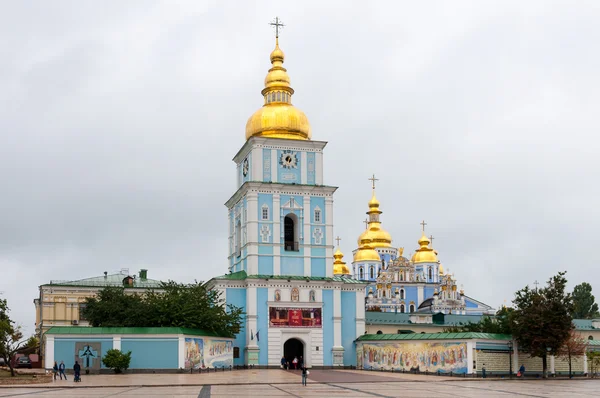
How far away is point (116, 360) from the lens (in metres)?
45.1

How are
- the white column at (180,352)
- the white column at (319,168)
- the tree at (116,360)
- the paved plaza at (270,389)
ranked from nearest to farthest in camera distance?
the paved plaza at (270,389) < the tree at (116,360) < the white column at (180,352) < the white column at (319,168)

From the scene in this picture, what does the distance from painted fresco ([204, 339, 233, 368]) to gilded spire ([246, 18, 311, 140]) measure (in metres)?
15.6

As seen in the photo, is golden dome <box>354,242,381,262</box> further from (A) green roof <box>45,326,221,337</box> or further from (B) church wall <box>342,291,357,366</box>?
(A) green roof <box>45,326,221,337</box>

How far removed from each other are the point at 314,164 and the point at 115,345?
2043 centimetres

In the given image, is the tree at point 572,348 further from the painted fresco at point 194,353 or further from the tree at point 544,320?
the painted fresco at point 194,353

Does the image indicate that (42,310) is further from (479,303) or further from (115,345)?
(479,303)

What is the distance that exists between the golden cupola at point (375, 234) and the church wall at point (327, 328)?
2068 inches

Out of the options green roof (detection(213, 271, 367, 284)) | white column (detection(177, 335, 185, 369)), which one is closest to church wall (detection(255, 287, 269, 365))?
green roof (detection(213, 271, 367, 284))

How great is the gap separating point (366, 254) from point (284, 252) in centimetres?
5248

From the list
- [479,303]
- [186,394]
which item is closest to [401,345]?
[186,394]

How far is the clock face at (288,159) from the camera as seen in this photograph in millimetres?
59750

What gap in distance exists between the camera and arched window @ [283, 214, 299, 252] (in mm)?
59500

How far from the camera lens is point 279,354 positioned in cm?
5631

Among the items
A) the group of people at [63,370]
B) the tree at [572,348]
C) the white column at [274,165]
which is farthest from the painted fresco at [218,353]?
the tree at [572,348]
